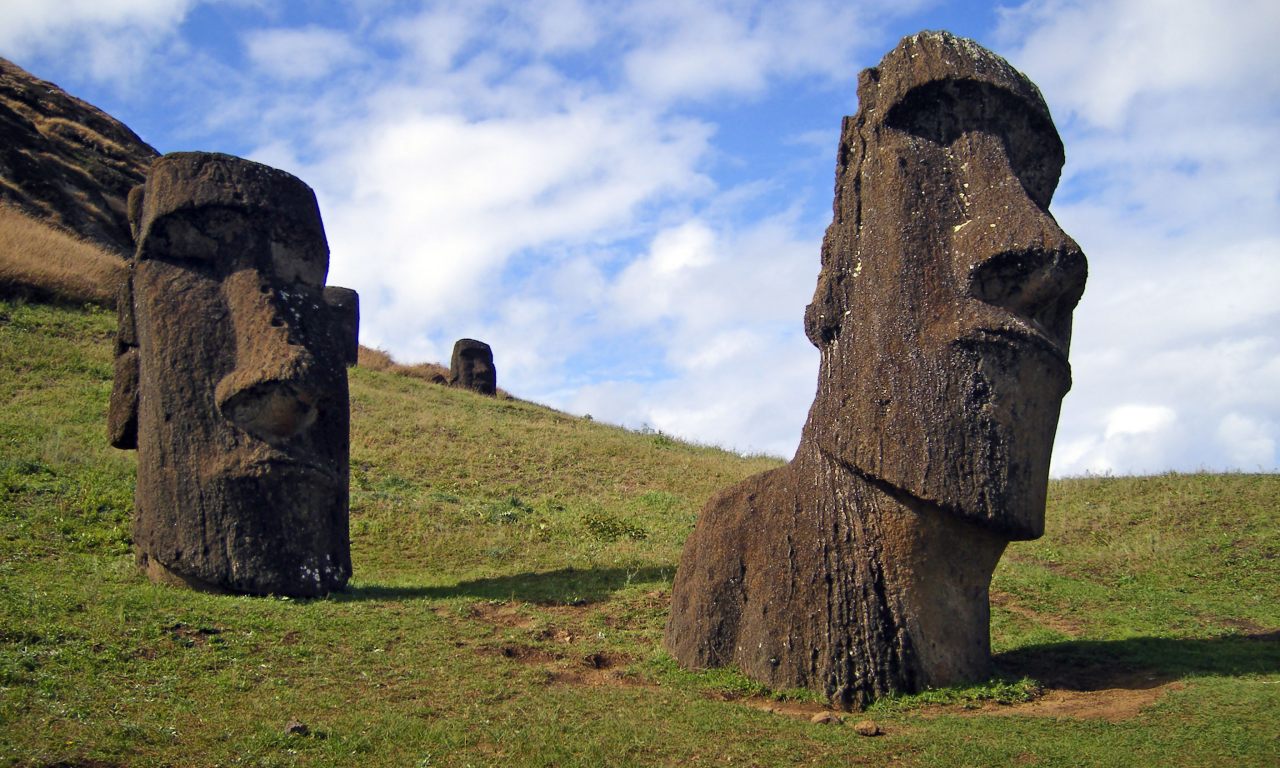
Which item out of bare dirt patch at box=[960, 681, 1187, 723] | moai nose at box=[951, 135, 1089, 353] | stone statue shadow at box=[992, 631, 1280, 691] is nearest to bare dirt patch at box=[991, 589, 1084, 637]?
stone statue shadow at box=[992, 631, 1280, 691]

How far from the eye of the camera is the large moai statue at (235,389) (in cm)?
879

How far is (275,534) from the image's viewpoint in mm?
8875

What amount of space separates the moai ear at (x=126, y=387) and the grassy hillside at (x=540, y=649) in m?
1.26

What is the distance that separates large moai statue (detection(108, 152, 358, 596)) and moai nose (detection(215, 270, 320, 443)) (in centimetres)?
1

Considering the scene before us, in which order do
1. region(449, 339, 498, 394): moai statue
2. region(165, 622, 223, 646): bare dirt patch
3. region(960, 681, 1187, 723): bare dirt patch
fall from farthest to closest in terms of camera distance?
1. region(449, 339, 498, 394): moai statue
2. region(165, 622, 223, 646): bare dirt patch
3. region(960, 681, 1187, 723): bare dirt patch

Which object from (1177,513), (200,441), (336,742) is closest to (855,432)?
(336,742)

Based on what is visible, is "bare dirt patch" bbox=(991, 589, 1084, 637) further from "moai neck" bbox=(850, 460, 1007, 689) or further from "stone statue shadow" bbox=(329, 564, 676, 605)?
"stone statue shadow" bbox=(329, 564, 676, 605)

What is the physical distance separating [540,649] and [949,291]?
163 inches

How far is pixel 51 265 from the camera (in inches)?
995

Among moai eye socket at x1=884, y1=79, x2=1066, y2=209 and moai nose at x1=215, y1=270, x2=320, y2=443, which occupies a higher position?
moai eye socket at x1=884, y1=79, x2=1066, y2=209

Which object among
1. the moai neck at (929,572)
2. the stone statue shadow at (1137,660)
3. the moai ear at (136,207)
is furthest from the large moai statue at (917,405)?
the moai ear at (136,207)

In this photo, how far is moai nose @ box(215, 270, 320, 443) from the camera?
8828 millimetres

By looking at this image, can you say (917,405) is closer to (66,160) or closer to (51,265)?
(51,265)

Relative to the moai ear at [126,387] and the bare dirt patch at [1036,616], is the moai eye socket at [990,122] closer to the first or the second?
the bare dirt patch at [1036,616]
